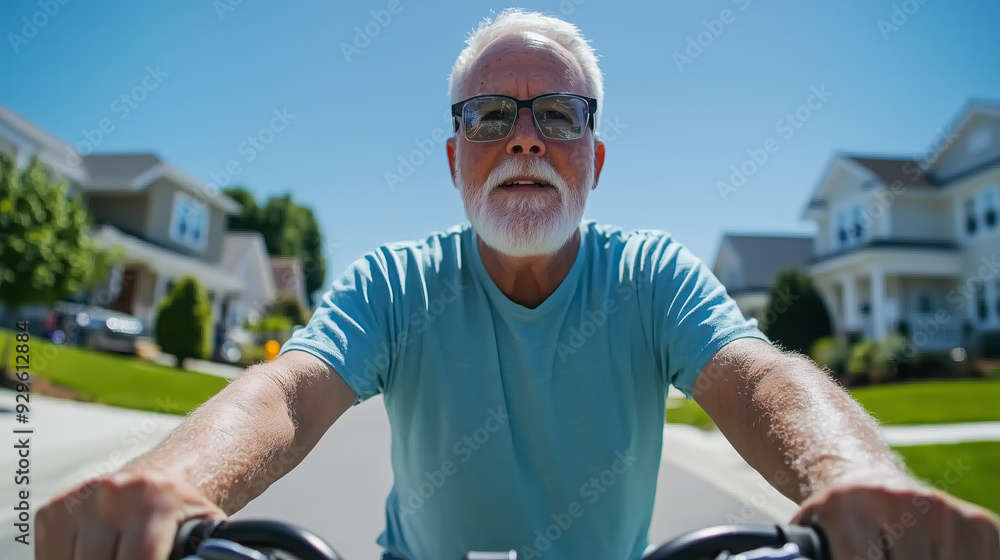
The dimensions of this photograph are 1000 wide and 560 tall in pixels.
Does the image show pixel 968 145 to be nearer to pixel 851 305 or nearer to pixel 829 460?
pixel 851 305

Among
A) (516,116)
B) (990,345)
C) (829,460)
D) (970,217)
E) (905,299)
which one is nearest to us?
(829,460)

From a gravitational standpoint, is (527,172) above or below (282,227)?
below

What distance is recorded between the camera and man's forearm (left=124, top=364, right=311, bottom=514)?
118 centimetres

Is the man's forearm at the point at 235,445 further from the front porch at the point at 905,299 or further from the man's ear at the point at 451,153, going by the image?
the front porch at the point at 905,299

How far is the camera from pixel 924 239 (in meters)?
27.7

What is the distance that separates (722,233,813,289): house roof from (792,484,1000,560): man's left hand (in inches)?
1443

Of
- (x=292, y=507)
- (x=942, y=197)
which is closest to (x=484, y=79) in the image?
(x=292, y=507)

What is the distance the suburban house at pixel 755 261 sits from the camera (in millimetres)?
35219

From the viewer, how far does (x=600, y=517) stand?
1.95 meters

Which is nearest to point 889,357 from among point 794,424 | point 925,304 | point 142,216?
point 925,304

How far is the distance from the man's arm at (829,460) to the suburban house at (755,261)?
34.7 metres

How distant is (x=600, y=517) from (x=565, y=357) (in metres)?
0.48

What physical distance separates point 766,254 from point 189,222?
3073 cm

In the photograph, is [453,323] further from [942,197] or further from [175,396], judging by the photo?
[942,197]
